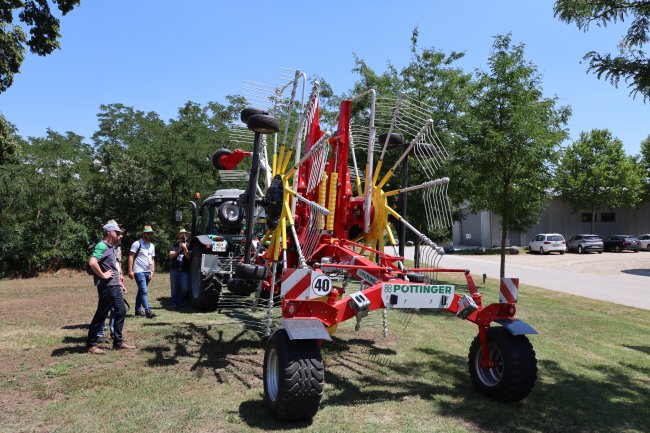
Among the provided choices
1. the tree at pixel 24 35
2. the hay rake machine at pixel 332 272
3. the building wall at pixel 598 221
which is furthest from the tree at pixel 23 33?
the building wall at pixel 598 221

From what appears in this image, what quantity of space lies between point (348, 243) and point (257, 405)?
7.28 feet

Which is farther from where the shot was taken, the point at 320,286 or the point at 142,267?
the point at 142,267

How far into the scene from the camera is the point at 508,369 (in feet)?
15.3

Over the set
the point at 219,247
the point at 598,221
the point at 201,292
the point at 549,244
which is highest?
the point at 598,221

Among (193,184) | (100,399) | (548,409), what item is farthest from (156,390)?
(193,184)

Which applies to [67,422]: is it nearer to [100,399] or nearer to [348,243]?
[100,399]

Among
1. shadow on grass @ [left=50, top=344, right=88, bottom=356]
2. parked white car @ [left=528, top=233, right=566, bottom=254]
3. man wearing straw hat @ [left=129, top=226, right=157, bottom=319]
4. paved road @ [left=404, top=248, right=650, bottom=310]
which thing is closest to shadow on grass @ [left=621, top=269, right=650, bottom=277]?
paved road @ [left=404, top=248, right=650, bottom=310]

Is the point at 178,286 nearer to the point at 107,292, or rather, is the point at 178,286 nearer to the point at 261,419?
the point at 107,292

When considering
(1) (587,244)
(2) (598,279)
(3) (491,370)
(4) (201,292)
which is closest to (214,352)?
(4) (201,292)

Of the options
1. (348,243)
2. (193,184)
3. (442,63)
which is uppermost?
(442,63)

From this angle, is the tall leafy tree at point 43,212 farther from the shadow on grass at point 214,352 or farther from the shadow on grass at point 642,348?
the shadow on grass at point 642,348

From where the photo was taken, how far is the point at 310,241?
20.2 ft

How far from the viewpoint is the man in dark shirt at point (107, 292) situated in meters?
6.48

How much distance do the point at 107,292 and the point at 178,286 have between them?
3414mm
